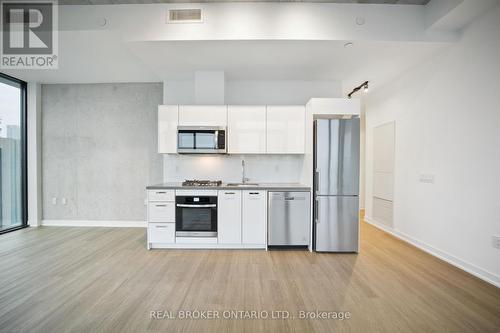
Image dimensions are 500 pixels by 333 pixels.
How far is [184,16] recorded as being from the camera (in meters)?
2.80

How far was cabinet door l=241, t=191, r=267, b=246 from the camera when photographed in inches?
129

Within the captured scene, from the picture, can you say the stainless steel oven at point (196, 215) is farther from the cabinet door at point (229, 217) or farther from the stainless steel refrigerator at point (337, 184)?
the stainless steel refrigerator at point (337, 184)

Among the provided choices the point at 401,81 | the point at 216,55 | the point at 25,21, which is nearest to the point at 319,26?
the point at 216,55

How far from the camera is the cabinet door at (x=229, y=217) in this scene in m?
3.28

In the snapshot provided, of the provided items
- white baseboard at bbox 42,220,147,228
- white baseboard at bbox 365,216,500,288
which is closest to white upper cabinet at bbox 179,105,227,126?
white baseboard at bbox 42,220,147,228

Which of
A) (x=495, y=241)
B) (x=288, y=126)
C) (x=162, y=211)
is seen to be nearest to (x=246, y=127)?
(x=288, y=126)

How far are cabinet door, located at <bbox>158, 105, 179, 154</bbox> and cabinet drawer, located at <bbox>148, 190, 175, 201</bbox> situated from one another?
0.73 meters

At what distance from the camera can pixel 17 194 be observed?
433 cm

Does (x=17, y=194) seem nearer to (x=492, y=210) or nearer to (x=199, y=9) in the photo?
(x=199, y=9)

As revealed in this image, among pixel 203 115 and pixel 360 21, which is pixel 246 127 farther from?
pixel 360 21

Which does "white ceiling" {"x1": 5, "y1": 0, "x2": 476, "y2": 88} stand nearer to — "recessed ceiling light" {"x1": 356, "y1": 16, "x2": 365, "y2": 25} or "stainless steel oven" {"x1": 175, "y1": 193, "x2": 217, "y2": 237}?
"recessed ceiling light" {"x1": 356, "y1": 16, "x2": 365, "y2": 25}

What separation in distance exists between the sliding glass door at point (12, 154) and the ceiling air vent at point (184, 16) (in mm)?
3692

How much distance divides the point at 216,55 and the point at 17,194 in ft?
15.5

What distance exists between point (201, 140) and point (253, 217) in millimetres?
1471
